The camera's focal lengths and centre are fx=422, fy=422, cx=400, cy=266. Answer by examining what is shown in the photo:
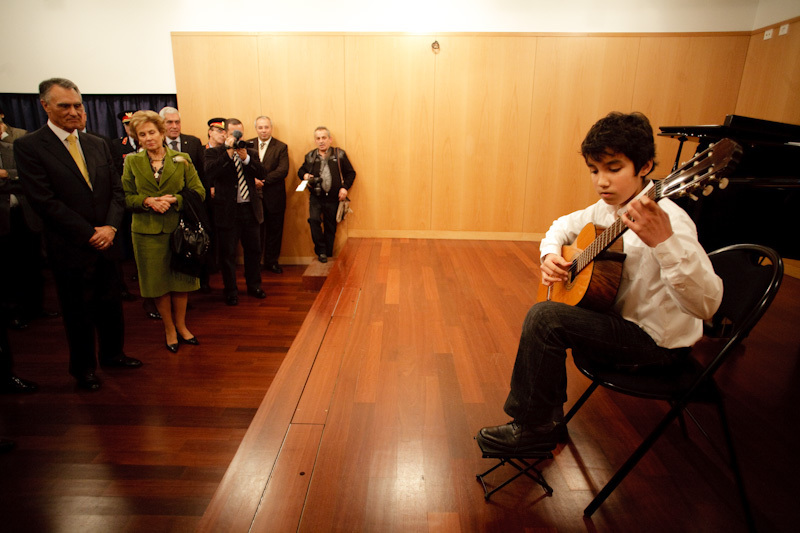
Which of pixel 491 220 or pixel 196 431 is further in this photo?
pixel 491 220

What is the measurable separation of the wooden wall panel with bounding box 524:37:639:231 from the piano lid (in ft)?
7.42

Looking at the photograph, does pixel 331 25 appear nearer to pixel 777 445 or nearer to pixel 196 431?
pixel 196 431

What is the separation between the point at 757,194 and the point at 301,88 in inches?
180

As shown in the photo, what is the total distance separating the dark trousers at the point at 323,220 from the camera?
5113 millimetres

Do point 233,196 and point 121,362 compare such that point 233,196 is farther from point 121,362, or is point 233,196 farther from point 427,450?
point 427,450

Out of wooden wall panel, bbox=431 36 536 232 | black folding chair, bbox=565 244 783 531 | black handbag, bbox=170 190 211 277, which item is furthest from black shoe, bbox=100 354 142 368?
wooden wall panel, bbox=431 36 536 232

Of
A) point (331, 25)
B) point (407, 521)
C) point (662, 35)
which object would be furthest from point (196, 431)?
point (662, 35)

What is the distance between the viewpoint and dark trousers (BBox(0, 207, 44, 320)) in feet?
12.2

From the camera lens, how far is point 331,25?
4.97 m

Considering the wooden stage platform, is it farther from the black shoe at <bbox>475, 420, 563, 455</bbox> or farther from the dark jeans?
the dark jeans

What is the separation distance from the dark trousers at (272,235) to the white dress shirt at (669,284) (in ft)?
14.0

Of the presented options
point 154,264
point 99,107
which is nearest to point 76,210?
point 154,264

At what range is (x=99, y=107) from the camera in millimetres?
5336

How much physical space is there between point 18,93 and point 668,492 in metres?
7.55
